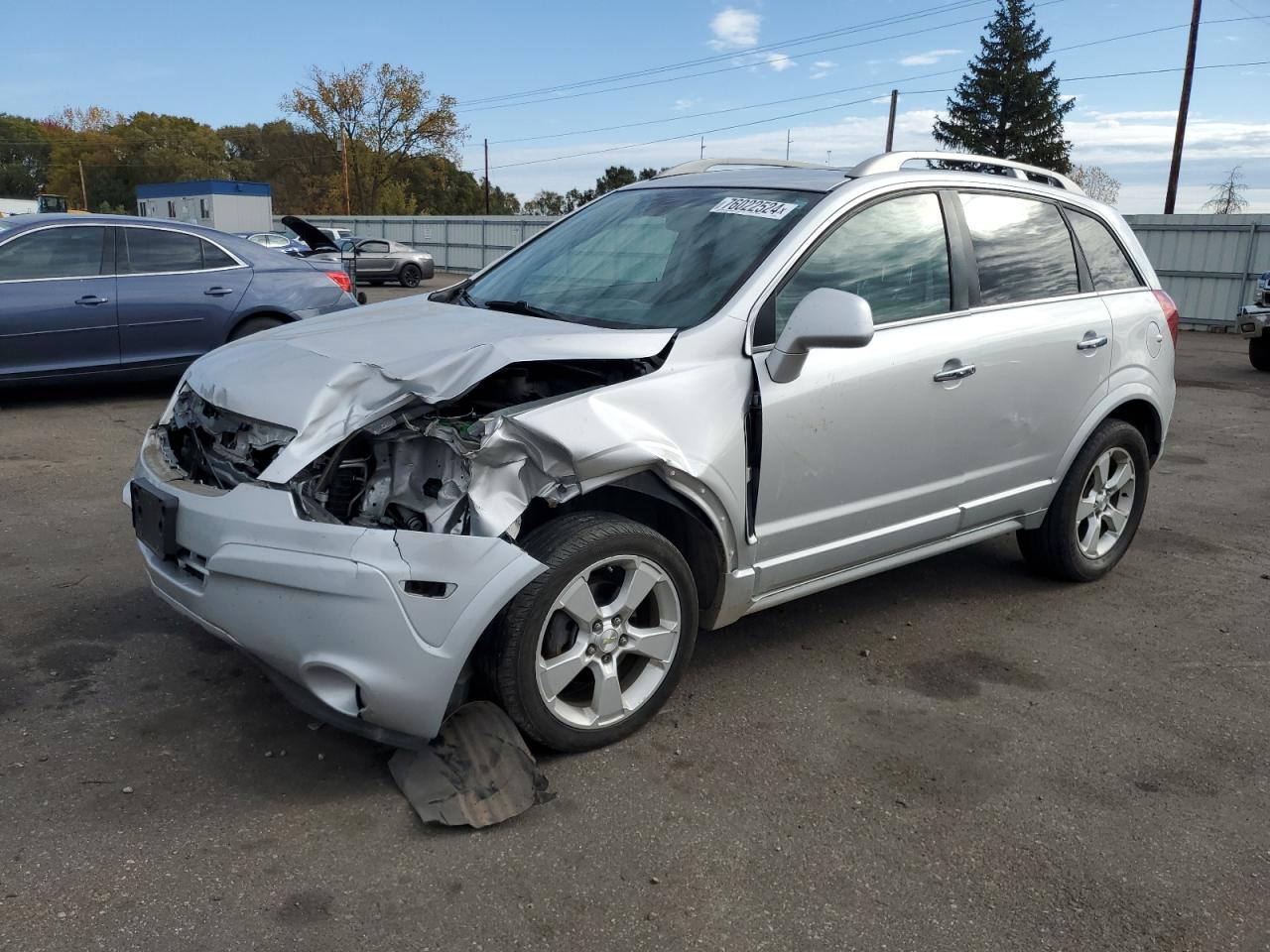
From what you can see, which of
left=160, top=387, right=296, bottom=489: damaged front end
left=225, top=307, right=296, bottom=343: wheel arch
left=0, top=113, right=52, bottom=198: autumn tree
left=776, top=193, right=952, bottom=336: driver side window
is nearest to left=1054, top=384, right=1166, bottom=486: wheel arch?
left=776, top=193, right=952, bottom=336: driver side window

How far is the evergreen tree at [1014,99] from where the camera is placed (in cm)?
4731

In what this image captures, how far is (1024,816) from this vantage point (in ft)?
9.82

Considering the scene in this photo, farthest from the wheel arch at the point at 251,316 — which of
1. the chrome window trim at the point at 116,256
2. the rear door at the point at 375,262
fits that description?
the rear door at the point at 375,262

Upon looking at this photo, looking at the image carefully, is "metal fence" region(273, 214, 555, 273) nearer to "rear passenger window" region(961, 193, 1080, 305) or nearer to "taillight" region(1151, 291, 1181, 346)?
"taillight" region(1151, 291, 1181, 346)

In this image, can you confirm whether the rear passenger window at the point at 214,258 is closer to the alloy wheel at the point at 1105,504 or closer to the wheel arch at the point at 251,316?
the wheel arch at the point at 251,316

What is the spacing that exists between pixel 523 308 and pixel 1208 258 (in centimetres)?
2012

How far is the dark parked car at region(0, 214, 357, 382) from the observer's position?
7.84 meters

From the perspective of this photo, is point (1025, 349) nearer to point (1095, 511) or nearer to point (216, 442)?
point (1095, 511)

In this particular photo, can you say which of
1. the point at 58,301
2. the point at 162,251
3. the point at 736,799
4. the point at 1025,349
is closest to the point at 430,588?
the point at 736,799

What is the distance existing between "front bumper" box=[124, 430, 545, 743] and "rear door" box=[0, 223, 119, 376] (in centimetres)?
605

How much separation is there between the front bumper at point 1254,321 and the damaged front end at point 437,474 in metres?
12.6

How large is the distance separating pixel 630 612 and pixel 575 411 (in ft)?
2.13

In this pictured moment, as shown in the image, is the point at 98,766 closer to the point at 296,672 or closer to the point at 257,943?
the point at 296,672

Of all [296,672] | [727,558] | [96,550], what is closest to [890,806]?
[727,558]
